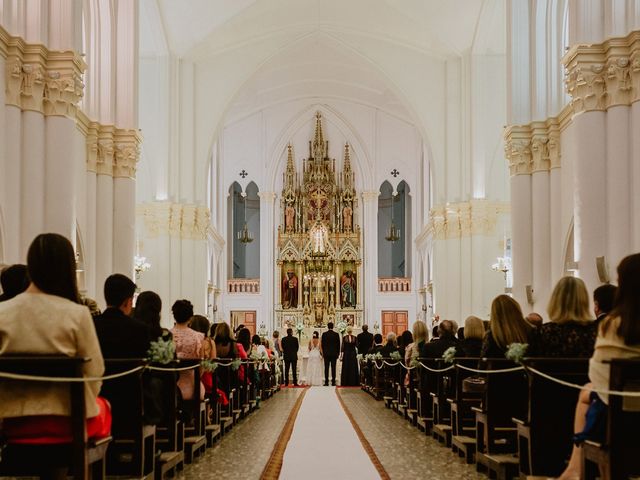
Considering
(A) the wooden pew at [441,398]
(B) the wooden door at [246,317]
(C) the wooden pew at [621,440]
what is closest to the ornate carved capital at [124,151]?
(A) the wooden pew at [441,398]

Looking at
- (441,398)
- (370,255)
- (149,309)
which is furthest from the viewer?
(370,255)

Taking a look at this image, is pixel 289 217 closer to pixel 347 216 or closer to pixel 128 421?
pixel 347 216

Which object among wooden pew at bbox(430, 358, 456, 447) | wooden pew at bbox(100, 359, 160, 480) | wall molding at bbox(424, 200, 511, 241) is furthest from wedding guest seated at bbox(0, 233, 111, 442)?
wall molding at bbox(424, 200, 511, 241)

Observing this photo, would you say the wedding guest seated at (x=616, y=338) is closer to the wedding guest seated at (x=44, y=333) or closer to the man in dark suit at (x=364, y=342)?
the wedding guest seated at (x=44, y=333)

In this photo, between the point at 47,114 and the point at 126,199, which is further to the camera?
the point at 126,199

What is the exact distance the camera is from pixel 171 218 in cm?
2809

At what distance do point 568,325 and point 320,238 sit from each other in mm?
34685

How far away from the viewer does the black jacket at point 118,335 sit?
20.9 feet

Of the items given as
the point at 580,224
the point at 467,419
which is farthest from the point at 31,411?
the point at 580,224

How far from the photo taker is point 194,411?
30.4 ft

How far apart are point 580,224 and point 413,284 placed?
88.7 feet

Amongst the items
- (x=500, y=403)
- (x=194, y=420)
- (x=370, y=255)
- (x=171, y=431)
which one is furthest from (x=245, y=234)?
(x=500, y=403)

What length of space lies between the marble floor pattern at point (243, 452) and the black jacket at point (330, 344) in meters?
8.59

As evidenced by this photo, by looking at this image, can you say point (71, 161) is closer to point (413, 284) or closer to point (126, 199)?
point (126, 199)
